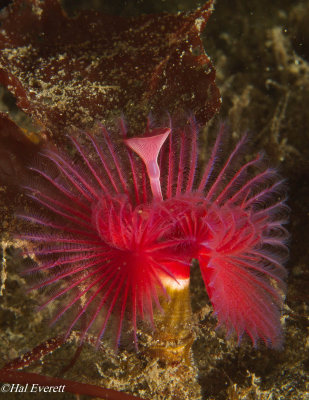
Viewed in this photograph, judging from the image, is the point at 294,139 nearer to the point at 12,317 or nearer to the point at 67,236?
the point at 67,236

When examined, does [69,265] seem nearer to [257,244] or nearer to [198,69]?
[257,244]

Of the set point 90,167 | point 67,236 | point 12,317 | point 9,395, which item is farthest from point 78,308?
point 9,395

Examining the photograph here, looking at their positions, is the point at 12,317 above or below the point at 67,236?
below

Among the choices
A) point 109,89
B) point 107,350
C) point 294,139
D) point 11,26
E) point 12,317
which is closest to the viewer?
point 11,26

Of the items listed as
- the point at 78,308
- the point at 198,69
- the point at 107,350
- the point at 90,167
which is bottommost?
the point at 107,350

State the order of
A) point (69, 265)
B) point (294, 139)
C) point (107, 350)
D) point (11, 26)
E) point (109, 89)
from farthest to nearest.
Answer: point (294, 139) < point (107, 350) < point (69, 265) < point (109, 89) < point (11, 26)

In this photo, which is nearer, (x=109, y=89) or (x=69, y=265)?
(x=109, y=89)

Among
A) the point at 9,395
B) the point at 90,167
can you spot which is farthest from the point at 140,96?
the point at 9,395
